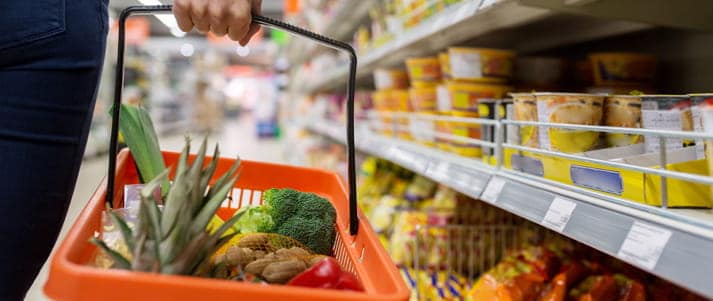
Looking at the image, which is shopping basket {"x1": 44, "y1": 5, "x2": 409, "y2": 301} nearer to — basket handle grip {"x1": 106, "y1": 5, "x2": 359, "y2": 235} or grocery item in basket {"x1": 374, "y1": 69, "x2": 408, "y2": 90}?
basket handle grip {"x1": 106, "y1": 5, "x2": 359, "y2": 235}

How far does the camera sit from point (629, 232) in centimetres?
82

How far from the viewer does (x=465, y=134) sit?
1736 mm

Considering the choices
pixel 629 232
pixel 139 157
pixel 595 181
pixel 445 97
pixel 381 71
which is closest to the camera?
pixel 629 232

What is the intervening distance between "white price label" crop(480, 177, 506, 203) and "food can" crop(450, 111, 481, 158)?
39 cm

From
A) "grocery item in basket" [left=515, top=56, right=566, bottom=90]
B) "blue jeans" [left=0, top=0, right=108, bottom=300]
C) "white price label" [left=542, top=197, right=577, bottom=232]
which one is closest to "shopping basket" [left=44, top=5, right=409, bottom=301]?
"blue jeans" [left=0, top=0, right=108, bottom=300]

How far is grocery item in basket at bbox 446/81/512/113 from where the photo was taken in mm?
1744

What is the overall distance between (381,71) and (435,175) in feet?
3.67

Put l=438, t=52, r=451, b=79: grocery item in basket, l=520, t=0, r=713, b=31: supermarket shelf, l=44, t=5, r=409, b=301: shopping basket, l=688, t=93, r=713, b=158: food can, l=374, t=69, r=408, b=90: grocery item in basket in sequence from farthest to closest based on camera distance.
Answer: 1. l=374, t=69, r=408, b=90: grocery item in basket
2. l=438, t=52, r=451, b=79: grocery item in basket
3. l=520, t=0, r=713, b=31: supermarket shelf
4. l=688, t=93, r=713, b=158: food can
5. l=44, t=5, r=409, b=301: shopping basket

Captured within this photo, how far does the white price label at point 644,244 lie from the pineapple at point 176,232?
20.7 inches

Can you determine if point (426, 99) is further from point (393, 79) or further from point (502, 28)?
point (393, 79)

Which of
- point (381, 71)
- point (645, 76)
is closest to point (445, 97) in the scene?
point (645, 76)

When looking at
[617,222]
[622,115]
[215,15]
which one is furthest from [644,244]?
[215,15]

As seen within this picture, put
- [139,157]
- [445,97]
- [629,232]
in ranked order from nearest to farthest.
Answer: [629,232] < [139,157] < [445,97]

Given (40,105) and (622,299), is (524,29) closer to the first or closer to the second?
(622,299)
